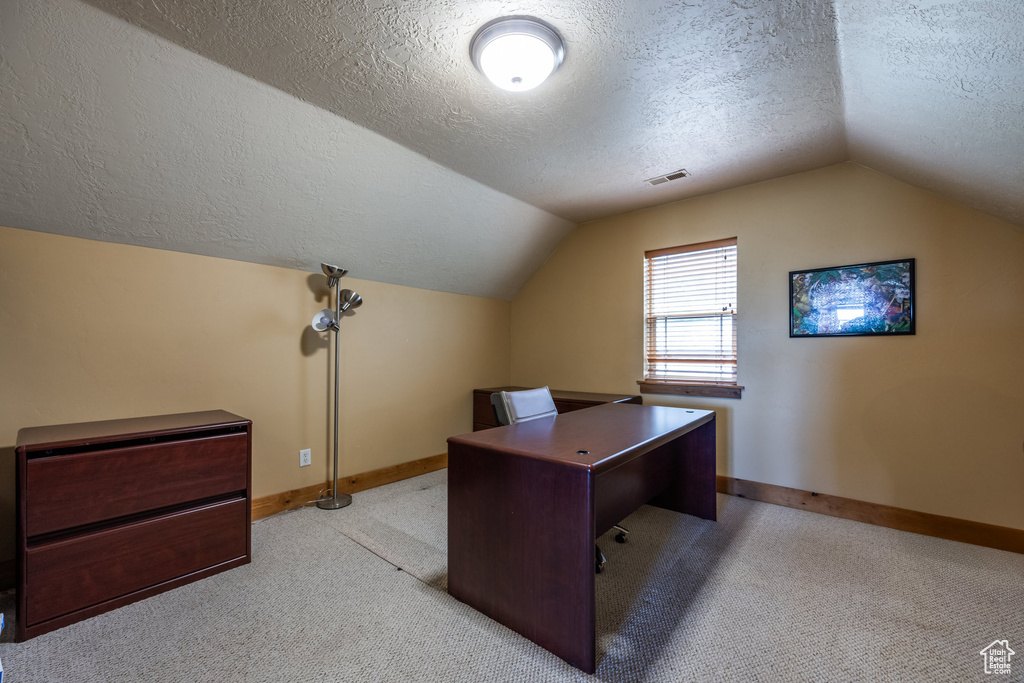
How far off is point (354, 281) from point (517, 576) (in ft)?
8.35

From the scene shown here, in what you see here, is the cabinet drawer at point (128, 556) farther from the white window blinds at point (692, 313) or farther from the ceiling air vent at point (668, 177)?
the ceiling air vent at point (668, 177)

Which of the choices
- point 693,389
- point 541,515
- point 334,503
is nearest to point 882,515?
point 693,389

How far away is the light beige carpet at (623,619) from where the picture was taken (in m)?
1.50

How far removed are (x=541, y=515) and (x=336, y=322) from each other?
2.16 metres

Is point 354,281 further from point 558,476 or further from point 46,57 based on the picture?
point 558,476

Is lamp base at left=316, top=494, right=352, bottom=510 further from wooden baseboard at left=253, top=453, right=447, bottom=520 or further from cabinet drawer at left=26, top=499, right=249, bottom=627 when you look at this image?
cabinet drawer at left=26, top=499, right=249, bottom=627

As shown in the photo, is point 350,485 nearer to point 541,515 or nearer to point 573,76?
point 541,515

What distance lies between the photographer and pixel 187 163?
83.0 inches

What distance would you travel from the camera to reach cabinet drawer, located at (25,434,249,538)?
1684mm

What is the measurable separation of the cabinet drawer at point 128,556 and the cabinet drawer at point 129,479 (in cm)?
8

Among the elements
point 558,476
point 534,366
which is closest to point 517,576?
point 558,476

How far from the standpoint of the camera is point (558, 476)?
154 centimetres

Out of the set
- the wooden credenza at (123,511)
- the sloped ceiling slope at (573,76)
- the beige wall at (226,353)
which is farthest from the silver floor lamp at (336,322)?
the sloped ceiling slope at (573,76)

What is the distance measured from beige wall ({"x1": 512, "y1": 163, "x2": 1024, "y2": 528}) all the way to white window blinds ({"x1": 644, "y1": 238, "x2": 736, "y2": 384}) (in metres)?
0.09
